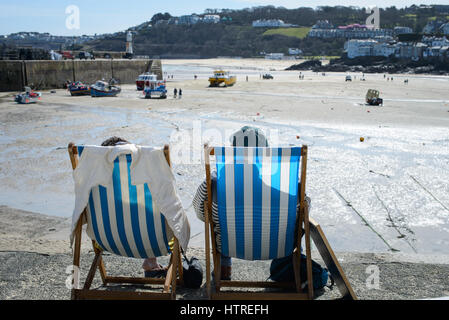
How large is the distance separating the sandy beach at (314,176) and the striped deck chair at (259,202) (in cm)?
56

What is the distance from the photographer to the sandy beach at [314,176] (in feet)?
11.5

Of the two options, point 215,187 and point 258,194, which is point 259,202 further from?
point 215,187

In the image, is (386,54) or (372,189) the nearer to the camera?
(372,189)

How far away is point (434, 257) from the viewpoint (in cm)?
372

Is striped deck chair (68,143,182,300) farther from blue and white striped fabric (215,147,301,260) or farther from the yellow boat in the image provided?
the yellow boat

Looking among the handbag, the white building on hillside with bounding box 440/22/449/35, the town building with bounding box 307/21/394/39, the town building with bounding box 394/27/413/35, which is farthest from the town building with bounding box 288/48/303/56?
the handbag

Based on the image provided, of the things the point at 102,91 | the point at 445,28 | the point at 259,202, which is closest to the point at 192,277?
the point at 259,202

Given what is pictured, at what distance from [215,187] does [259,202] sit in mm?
319

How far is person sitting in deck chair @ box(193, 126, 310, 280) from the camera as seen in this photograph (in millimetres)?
2787

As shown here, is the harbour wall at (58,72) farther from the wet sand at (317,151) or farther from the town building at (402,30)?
the town building at (402,30)

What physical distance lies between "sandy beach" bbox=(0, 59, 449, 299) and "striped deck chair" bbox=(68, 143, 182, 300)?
40cm

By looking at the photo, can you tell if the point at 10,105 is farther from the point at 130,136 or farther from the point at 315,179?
the point at 315,179

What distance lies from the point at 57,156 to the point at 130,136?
9.75ft
